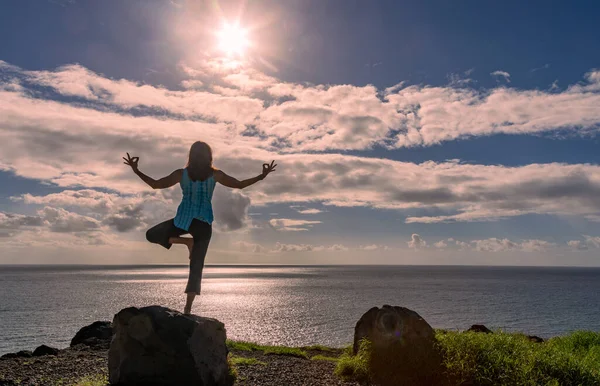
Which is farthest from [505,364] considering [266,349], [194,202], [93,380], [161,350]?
[266,349]

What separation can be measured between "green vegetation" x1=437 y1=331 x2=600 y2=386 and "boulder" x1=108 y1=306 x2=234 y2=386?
5580mm

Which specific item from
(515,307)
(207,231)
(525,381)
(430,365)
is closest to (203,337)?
(207,231)

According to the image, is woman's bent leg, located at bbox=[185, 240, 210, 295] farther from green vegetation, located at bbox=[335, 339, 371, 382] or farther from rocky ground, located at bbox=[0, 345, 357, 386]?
green vegetation, located at bbox=[335, 339, 371, 382]

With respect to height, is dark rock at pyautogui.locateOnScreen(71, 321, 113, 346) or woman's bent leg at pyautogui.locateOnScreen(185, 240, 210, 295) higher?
woman's bent leg at pyautogui.locateOnScreen(185, 240, 210, 295)

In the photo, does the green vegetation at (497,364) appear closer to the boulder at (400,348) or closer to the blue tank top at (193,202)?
the boulder at (400,348)

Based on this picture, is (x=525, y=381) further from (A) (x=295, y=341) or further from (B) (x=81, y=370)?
(A) (x=295, y=341)

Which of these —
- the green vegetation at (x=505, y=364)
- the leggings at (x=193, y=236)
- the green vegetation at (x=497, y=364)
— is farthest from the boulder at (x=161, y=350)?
the green vegetation at (x=505, y=364)

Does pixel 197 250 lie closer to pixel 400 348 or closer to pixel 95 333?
pixel 400 348

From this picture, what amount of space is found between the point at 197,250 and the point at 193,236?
12.7 inches

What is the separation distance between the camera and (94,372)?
453 inches

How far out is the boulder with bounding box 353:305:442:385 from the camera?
36.7ft

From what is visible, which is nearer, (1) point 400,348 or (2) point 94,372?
(2) point 94,372

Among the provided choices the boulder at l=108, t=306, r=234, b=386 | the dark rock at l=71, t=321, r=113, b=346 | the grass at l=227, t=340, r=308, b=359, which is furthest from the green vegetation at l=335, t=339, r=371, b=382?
the dark rock at l=71, t=321, r=113, b=346

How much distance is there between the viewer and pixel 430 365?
11.2 meters
